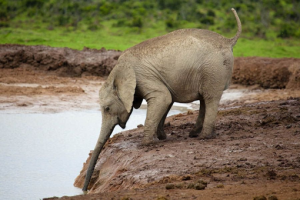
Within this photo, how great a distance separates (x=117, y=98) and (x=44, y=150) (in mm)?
3186

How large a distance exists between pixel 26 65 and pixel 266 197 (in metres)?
16.8

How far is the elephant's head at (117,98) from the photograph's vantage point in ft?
26.3

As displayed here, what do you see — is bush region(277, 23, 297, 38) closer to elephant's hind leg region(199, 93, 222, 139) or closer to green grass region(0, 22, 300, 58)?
green grass region(0, 22, 300, 58)

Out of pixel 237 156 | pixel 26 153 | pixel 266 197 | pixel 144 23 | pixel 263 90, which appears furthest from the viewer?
pixel 144 23

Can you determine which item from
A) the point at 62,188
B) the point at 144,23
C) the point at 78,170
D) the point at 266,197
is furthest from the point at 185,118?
the point at 144,23

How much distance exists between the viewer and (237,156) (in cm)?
700

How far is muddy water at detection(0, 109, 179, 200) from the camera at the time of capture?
8.46 metres

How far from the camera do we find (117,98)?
816 cm

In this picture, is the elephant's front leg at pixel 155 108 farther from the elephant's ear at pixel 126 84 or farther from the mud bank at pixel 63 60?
the mud bank at pixel 63 60

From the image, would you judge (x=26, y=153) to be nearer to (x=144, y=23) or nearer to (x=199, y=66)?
(x=199, y=66)

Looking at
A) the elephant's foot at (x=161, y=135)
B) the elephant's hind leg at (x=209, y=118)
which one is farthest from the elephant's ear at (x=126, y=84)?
the elephant's hind leg at (x=209, y=118)

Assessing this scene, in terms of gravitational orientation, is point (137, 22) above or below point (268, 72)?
below

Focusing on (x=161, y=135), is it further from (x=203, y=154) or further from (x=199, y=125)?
(x=203, y=154)

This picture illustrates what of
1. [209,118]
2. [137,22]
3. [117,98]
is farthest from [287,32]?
[117,98]
